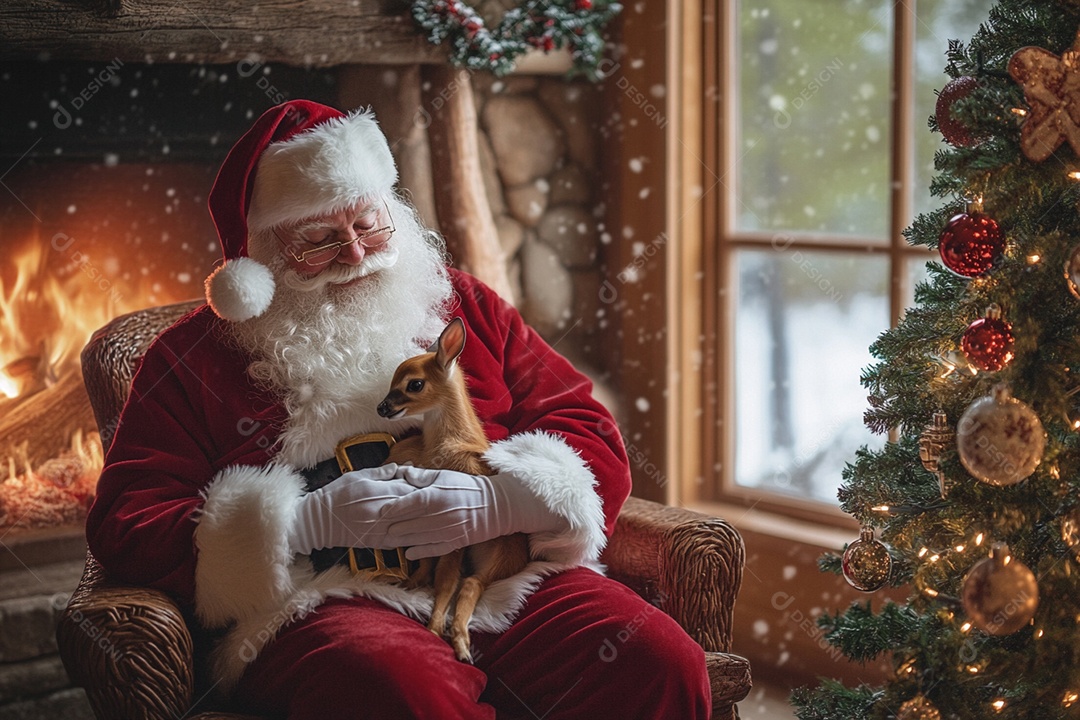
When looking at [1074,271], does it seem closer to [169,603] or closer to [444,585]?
[444,585]

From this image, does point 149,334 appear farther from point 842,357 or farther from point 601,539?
point 842,357

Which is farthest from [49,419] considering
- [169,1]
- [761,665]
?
[761,665]

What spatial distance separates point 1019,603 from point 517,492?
2.76 feet

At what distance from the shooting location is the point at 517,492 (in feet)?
6.27

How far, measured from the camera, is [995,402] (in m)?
1.61

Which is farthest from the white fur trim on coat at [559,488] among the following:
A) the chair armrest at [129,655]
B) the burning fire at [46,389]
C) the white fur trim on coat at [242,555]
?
the burning fire at [46,389]

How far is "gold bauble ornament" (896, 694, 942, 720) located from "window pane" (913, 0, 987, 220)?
1445 millimetres

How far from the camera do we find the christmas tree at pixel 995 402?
1610mm

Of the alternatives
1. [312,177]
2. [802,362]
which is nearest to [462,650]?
[312,177]

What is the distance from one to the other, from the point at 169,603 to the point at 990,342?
1403 mm

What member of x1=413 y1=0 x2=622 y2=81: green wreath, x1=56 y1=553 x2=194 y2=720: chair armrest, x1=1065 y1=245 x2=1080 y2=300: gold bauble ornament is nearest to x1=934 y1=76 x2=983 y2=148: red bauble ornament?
x1=1065 y1=245 x2=1080 y2=300: gold bauble ornament

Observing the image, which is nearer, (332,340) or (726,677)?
(726,677)

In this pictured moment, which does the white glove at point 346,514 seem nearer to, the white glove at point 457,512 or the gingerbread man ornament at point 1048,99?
the white glove at point 457,512

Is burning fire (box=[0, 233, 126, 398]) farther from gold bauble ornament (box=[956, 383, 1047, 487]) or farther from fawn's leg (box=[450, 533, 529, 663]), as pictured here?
gold bauble ornament (box=[956, 383, 1047, 487])
